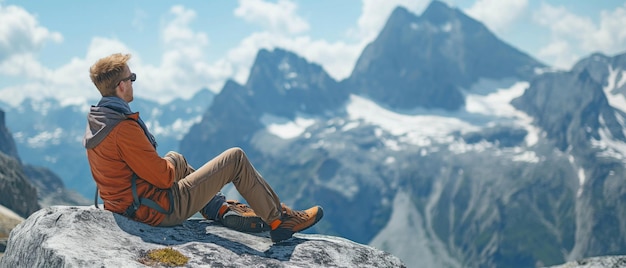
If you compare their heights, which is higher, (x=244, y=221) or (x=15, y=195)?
(x=15, y=195)

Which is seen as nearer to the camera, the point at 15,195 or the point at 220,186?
the point at 220,186

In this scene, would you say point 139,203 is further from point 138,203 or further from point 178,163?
point 178,163

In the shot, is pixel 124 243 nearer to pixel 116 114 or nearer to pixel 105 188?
pixel 105 188

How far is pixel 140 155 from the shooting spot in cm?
1136

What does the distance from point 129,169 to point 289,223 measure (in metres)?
4.05

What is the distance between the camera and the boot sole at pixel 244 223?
1361cm

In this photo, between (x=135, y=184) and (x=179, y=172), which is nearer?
(x=135, y=184)

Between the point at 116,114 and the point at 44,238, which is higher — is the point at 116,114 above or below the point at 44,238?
above

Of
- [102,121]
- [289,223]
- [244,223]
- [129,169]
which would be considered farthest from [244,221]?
[102,121]

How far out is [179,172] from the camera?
13.2m

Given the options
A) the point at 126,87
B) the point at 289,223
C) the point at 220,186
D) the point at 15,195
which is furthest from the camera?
the point at 15,195

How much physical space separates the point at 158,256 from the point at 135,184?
1968mm

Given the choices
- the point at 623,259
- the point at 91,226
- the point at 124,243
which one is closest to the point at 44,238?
the point at 91,226

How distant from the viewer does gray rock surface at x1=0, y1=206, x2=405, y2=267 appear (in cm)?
1058
